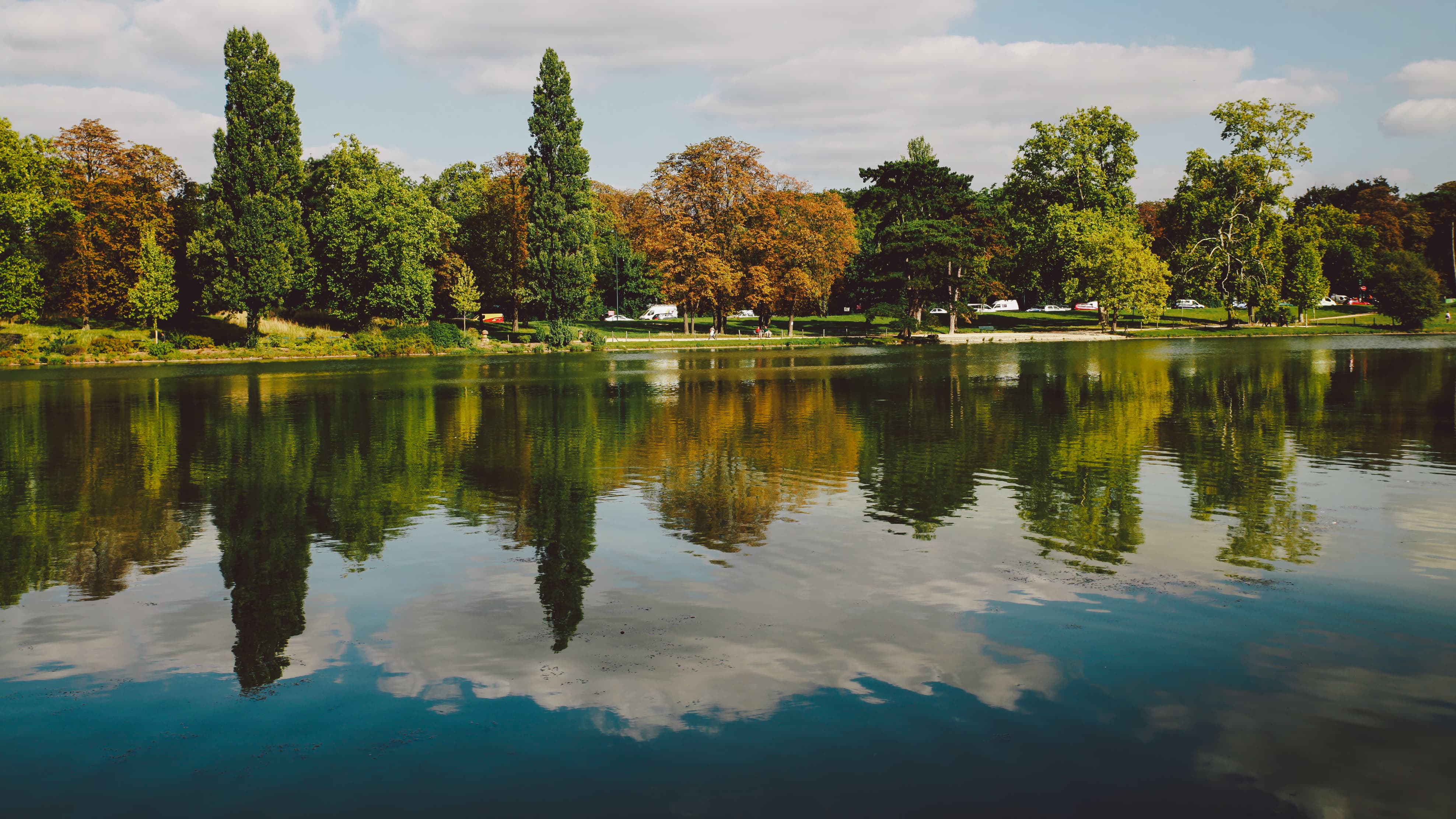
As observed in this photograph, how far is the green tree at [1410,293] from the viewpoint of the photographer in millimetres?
85062

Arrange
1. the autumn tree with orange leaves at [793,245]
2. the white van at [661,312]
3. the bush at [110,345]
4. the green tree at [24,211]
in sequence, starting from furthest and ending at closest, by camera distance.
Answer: the white van at [661,312], the autumn tree with orange leaves at [793,245], the green tree at [24,211], the bush at [110,345]

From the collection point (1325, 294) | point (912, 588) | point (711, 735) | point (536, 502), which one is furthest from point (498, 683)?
point (1325, 294)

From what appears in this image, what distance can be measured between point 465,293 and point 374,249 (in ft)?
29.7

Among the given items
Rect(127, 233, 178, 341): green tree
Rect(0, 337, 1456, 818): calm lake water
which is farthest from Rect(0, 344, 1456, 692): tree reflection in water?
Rect(127, 233, 178, 341): green tree

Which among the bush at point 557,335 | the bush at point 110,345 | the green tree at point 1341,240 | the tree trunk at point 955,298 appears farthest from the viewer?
the green tree at point 1341,240

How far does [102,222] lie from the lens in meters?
75.4

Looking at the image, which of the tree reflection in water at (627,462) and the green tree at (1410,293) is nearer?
the tree reflection in water at (627,462)

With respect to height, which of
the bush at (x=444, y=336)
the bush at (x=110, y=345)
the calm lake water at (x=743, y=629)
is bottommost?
the calm lake water at (x=743, y=629)

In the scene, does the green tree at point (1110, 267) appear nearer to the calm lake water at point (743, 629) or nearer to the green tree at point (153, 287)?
the calm lake water at point (743, 629)

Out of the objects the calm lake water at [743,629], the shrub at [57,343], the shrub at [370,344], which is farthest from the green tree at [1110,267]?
the shrub at [57,343]

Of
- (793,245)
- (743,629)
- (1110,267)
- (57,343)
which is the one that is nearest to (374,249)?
(57,343)

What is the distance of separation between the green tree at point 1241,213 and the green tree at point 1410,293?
29.3 ft

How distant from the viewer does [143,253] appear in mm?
71750

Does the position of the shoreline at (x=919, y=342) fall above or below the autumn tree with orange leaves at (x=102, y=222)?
below
